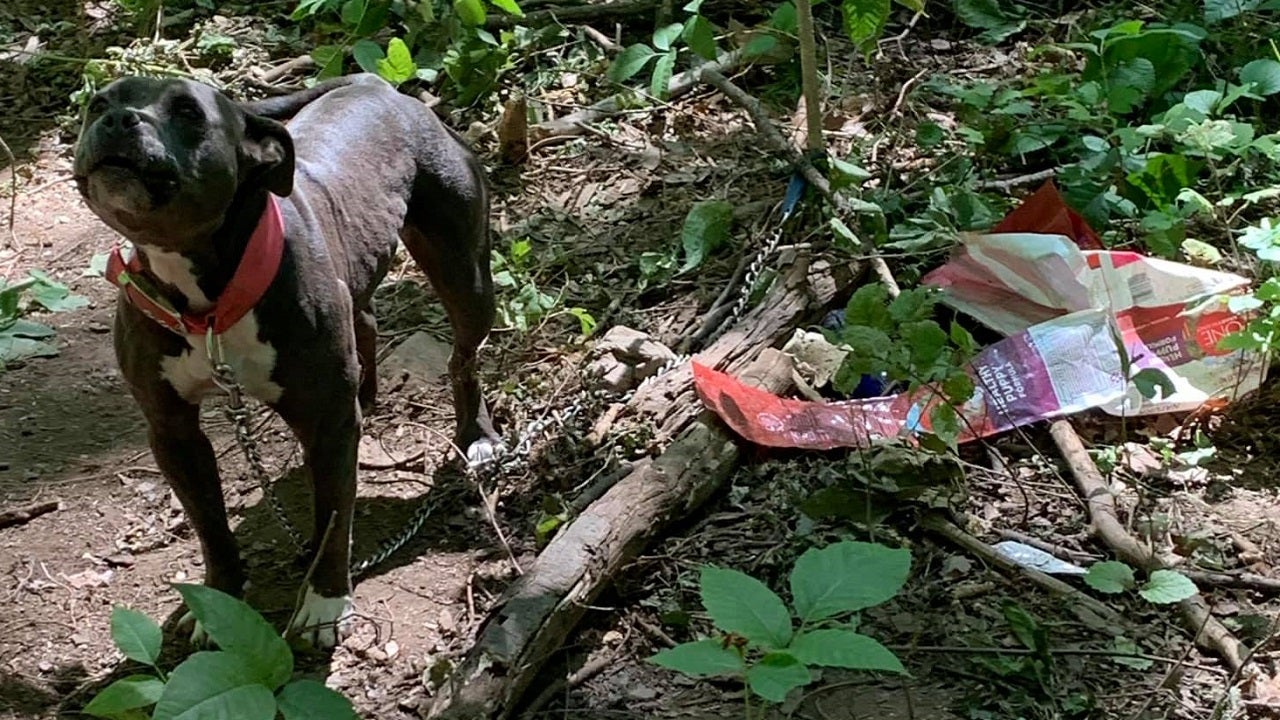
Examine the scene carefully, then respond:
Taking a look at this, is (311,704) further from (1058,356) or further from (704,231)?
(704,231)

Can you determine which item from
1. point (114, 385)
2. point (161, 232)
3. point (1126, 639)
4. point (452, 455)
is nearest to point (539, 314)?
point (452, 455)

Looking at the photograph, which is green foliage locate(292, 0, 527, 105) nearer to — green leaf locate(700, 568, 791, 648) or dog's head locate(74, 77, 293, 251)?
dog's head locate(74, 77, 293, 251)

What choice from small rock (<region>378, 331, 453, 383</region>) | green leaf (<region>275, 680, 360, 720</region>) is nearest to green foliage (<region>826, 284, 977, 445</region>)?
small rock (<region>378, 331, 453, 383</region>)


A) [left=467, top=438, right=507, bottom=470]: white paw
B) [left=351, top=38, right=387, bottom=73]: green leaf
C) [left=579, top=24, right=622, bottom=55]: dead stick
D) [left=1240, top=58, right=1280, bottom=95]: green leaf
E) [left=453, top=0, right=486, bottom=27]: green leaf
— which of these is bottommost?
[left=467, top=438, right=507, bottom=470]: white paw

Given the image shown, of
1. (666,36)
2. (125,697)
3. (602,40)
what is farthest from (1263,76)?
(125,697)

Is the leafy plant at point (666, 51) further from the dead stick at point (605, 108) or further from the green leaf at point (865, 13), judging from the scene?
the green leaf at point (865, 13)

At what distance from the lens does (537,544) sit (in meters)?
3.64

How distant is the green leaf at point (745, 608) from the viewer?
92.0 inches

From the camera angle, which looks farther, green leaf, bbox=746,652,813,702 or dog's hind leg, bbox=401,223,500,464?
dog's hind leg, bbox=401,223,500,464

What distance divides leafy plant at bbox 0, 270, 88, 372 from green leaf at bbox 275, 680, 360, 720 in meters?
2.63

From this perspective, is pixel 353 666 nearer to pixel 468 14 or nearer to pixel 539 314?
pixel 539 314

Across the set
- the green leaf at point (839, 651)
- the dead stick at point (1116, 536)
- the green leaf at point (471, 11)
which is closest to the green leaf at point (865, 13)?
the dead stick at point (1116, 536)

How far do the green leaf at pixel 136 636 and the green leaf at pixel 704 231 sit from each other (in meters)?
2.46

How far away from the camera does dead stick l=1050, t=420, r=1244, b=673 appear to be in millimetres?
3082
